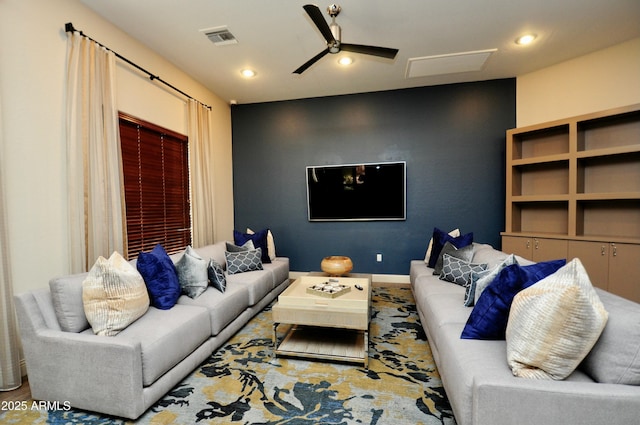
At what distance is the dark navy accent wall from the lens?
432cm

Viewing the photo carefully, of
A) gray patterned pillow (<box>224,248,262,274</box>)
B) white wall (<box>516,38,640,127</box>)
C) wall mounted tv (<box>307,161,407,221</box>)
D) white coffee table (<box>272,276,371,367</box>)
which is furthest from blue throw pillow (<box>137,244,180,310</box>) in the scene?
white wall (<box>516,38,640,127</box>)

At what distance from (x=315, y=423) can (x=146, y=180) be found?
9.86 feet

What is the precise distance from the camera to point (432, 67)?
377 cm

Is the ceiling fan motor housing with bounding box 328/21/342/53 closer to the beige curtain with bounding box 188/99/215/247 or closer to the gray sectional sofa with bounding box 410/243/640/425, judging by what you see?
the beige curtain with bounding box 188/99/215/247

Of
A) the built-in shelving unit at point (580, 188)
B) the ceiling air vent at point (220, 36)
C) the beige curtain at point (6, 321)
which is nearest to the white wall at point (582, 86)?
the built-in shelving unit at point (580, 188)

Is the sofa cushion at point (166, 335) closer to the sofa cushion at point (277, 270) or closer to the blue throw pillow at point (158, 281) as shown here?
the blue throw pillow at point (158, 281)

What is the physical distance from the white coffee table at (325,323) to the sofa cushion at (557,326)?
1.13m

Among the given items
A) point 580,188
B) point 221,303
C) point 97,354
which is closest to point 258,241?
point 221,303

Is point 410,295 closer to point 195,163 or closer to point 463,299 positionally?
point 463,299

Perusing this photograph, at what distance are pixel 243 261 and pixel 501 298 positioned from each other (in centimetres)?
278

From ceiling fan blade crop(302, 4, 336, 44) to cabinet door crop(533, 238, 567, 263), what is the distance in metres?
3.47

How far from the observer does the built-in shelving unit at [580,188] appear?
3.21m

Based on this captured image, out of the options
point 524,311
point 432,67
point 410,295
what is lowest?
point 410,295

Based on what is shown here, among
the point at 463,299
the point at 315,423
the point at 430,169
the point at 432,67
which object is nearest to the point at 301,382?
the point at 315,423
